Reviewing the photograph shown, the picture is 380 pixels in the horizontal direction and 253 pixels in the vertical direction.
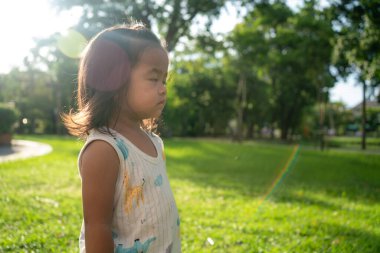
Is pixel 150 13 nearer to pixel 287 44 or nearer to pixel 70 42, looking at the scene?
pixel 70 42

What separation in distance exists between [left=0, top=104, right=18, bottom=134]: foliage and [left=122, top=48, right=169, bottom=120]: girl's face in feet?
57.8

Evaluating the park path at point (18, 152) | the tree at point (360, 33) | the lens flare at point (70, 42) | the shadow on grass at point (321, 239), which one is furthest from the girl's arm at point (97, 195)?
the lens flare at point (70, 42)

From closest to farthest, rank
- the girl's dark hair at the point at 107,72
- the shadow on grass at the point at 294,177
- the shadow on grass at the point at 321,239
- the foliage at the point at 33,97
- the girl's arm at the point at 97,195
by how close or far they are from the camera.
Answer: the girl's arm at the point at 97,195 < the girl's dark hair at the point at 107,72 < the shadow on grass at the point at 321,239 < the shadow on grass at the point at 294,177 < the foliage at the point at 33,97

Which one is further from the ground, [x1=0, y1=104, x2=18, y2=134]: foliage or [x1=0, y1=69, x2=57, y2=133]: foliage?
[x1=0, y1=69, x2=57, y2=133]: foliage

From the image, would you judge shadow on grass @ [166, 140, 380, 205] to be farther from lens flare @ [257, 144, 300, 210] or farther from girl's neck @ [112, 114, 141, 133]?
girl's neck @ [112, 114, 141, 133]

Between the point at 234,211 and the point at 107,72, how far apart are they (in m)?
4.87

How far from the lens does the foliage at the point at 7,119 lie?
1758 cm

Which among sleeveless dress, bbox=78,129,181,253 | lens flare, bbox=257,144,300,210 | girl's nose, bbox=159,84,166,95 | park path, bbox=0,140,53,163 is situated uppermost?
girl's nose, bbox=159,84,166,95

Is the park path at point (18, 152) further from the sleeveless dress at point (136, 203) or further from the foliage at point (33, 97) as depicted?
the foliage at point (33, 97)

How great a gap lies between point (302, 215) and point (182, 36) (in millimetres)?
14501

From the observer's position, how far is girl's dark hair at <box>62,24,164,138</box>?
170 cm

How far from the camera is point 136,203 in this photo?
5.50ft

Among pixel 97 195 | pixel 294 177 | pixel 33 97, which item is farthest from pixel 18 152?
pixel 33 97

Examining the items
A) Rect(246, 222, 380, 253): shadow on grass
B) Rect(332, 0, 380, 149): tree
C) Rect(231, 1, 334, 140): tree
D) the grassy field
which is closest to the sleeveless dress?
the grassy field
